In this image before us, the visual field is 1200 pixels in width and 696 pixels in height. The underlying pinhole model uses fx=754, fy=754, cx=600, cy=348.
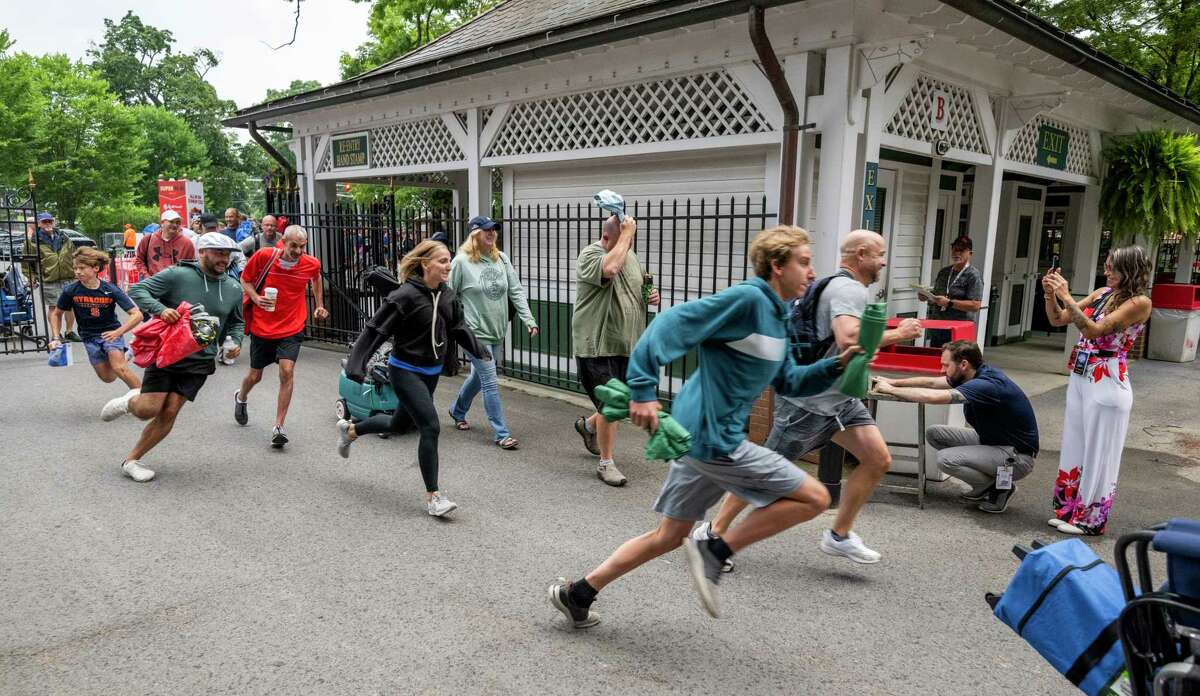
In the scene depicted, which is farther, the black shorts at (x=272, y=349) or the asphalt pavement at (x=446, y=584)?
the black shorts at (x=272, y=349)

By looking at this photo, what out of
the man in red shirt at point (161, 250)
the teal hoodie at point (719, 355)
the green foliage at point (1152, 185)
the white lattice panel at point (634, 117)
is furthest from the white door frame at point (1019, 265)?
the man in red shirt at point (161, 250)

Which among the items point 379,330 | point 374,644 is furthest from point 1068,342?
point 374,644

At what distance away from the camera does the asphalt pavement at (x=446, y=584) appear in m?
3.05

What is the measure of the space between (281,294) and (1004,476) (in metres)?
5.58

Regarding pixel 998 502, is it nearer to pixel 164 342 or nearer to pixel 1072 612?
pixel 1072 612

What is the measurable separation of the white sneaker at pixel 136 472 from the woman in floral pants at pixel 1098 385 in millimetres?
5869

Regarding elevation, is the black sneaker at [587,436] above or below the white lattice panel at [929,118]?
below

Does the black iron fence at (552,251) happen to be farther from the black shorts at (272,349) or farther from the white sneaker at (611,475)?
the black shorts at (272,349)

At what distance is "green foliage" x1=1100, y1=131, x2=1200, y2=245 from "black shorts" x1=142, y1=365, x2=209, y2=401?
10377 mm

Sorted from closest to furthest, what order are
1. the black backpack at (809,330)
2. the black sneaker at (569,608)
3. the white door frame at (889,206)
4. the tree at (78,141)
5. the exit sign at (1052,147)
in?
1. the black sneaker at (569,608)
2. the black backpack at (809,330)
3. the white door frame at (889,206)
4. the exit sign at (1052,147)
5. the tree at (78,141)

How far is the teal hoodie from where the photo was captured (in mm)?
2812

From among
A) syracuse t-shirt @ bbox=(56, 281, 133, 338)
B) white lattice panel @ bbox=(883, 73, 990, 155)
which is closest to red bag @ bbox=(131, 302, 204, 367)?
syracuse t-shirt @ bbox=(56, 281, 133, 338)

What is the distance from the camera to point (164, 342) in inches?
203

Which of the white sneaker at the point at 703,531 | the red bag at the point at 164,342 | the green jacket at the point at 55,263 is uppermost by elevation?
the green jacket at the point at 55,263
